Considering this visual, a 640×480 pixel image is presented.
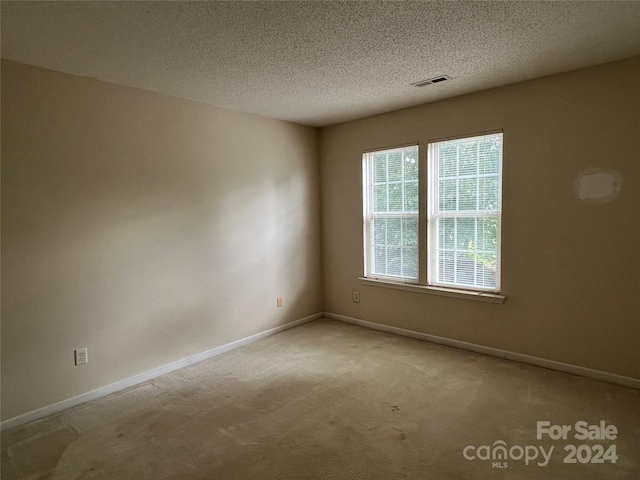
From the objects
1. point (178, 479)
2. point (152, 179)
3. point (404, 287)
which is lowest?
point (178, 479)

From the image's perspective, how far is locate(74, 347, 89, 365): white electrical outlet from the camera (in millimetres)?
2701

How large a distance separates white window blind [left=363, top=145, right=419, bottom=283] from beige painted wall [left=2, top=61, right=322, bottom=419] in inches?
38.8

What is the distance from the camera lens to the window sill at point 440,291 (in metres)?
3.30

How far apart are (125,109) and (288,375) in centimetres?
250

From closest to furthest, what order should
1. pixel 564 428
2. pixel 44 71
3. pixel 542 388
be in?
1. pixel 564 428
2. pixel 44 71
3. pixel 542 388

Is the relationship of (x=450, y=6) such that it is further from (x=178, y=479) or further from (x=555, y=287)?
(x=178, y=479)

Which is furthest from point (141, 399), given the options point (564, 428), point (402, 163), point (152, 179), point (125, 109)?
point (402, 163)

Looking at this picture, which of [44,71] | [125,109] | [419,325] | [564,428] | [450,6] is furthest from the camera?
[419,325]

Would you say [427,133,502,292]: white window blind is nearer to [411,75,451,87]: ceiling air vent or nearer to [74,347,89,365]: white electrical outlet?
[411,75,451,87]: ceiling air vent

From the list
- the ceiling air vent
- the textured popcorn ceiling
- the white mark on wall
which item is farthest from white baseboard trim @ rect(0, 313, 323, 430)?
the white mark on wall

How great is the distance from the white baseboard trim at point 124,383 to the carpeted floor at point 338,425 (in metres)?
0.06

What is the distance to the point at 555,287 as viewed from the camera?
3.01m

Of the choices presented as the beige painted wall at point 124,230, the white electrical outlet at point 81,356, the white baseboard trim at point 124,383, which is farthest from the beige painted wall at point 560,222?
the white electrical outlet at point 81,356

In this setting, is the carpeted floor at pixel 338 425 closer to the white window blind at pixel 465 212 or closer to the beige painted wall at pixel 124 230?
the beige painted wall at pixel 124 230
